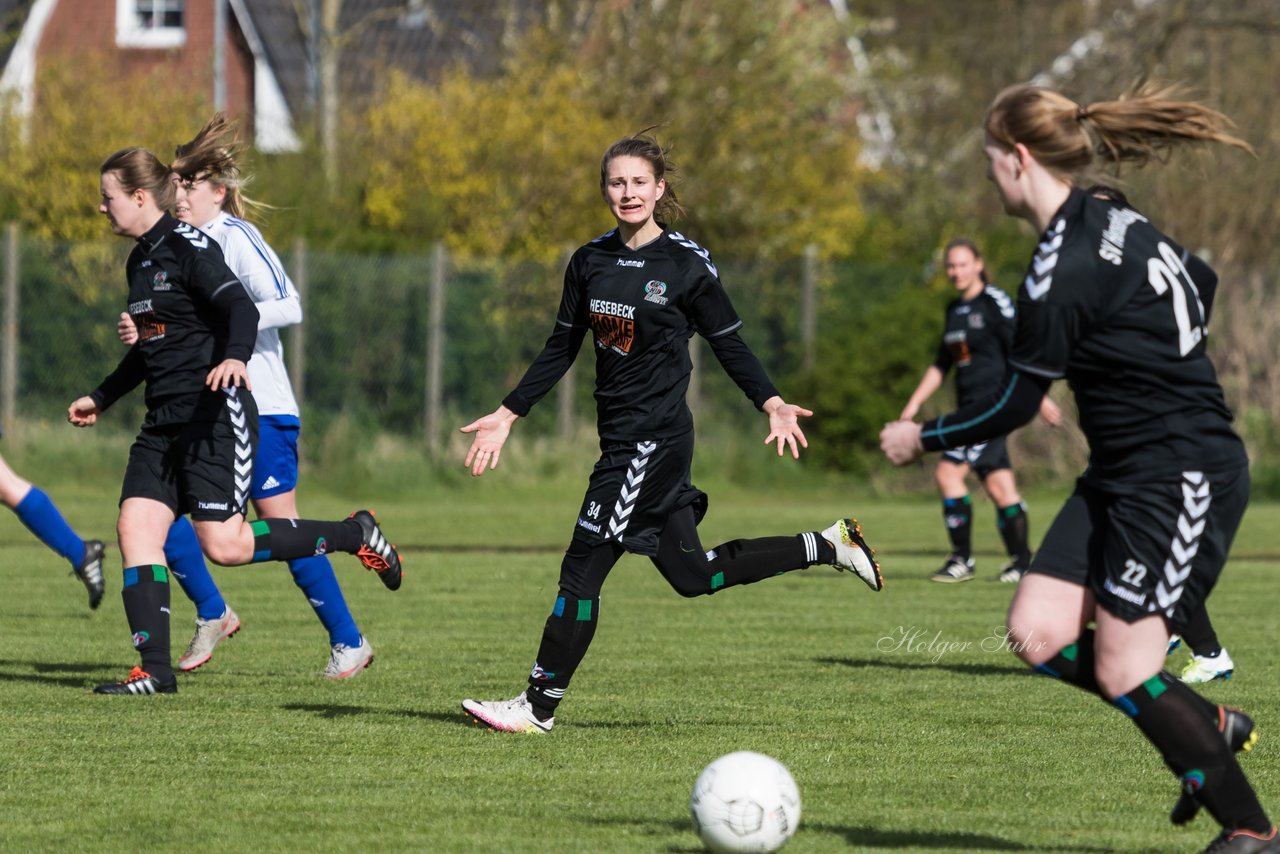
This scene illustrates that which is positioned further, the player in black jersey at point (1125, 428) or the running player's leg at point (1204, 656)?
the running player's leg at point (1204, 656)

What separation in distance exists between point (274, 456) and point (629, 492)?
2.02 m

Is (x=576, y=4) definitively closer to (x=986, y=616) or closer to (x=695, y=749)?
(x=986, y=616)

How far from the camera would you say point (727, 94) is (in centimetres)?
2520

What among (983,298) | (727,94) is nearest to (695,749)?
(983,298)

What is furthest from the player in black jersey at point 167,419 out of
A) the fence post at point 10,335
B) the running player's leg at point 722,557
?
the fence post at point 10,335

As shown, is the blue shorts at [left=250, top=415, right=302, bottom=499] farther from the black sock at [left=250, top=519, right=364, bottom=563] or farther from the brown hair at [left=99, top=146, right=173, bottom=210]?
the brown hair at [left=99, top=146, right=173, bottom=210]

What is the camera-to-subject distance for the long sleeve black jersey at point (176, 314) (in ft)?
23.7

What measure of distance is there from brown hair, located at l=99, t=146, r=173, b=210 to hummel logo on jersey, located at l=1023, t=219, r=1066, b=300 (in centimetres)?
393

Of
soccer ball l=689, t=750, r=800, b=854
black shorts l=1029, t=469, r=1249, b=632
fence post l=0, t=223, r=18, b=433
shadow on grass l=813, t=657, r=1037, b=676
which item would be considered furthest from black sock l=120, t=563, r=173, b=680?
fence post l=0, t=223, r=18, b=433

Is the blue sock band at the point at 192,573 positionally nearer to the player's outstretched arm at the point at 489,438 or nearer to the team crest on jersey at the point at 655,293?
the player's outstretched arm at the point at 489,438

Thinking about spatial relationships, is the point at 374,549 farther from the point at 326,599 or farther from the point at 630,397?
the point at 630,397

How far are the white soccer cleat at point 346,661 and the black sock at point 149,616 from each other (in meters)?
0.78

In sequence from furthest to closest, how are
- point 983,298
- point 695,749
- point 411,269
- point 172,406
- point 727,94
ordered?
point 727,94 → point 411,269 → point 983,298 → point 172,406 → point 695,749

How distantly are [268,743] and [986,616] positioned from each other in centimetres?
489
